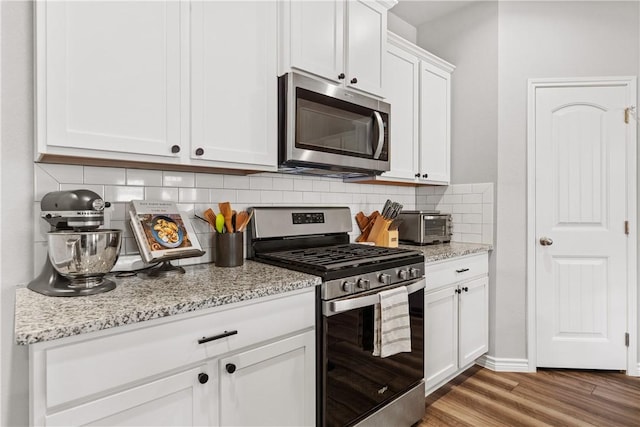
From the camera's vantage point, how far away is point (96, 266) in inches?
45.9

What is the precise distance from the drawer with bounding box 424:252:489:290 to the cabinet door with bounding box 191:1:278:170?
1.16m

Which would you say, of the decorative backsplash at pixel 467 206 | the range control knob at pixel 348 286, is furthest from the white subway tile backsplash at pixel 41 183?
the decorative backsplash at pixel 467 206

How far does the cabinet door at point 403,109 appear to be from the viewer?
2447mm

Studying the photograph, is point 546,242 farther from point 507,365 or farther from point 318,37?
point 318,37

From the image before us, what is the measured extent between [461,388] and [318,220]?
1.52m

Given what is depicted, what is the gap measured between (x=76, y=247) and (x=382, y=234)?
5.84ft

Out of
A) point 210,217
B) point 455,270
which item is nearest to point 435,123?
point 455,270

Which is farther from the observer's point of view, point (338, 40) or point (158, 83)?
point (338, 40)

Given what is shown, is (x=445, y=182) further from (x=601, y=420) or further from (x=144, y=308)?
(x=144, y=308)

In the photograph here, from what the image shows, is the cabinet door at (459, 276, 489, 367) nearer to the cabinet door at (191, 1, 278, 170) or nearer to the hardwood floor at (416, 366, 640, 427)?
the hardwood floor at (416, 366, 640, 427)

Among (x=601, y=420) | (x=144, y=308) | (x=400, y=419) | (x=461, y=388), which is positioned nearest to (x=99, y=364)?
(x=144, y=308)

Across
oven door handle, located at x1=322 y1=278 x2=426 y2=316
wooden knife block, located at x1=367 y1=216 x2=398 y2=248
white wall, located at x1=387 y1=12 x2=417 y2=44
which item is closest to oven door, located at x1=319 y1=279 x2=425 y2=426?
oven door handle, located at x1=322 y1=278 x2=426 y2=316

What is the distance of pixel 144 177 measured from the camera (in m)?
1.61

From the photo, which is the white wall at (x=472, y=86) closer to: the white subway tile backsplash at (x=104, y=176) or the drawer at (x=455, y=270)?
the drawer at (x=455, y=270)
